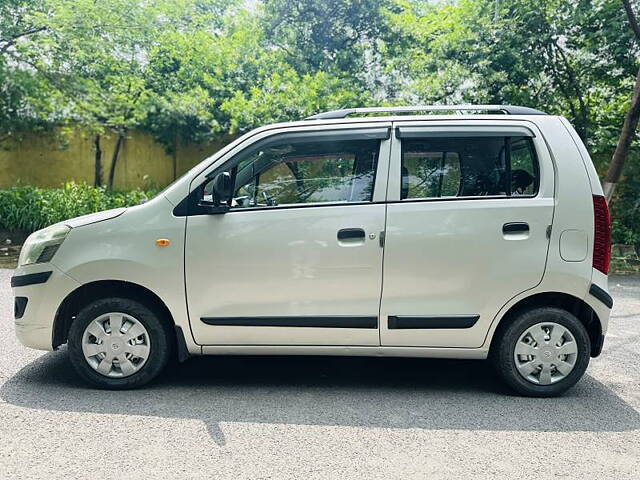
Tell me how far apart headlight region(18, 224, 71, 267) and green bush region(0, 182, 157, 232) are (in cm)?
744

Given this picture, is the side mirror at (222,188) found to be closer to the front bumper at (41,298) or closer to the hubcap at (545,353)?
the front bumper at (41,298)

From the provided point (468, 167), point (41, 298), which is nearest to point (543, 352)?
point (468, 167)

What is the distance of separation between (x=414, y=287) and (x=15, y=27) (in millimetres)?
12804

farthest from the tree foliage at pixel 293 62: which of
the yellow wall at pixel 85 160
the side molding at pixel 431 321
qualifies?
the side molding at pixel 431 321

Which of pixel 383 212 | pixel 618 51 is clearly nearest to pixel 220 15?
pixel 618 51

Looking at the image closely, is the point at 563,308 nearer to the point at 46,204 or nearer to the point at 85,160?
the point at 46,204

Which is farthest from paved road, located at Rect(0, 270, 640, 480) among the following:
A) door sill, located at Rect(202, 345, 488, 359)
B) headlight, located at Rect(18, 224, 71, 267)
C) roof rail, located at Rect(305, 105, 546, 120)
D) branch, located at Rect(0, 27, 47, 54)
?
branch, located at Rect(0, 27, 47, 54)

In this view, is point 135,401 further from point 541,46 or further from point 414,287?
point 541,46

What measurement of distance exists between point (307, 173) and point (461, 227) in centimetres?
115

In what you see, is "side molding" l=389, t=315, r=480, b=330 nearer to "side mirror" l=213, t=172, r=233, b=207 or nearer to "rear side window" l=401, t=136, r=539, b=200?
"rear side window" l=401, t=136, r=539, b=200

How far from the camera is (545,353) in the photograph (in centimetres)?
427

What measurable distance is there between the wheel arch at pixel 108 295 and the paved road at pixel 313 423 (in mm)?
467

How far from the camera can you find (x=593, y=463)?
3.33 metres

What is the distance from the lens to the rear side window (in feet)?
14.0
